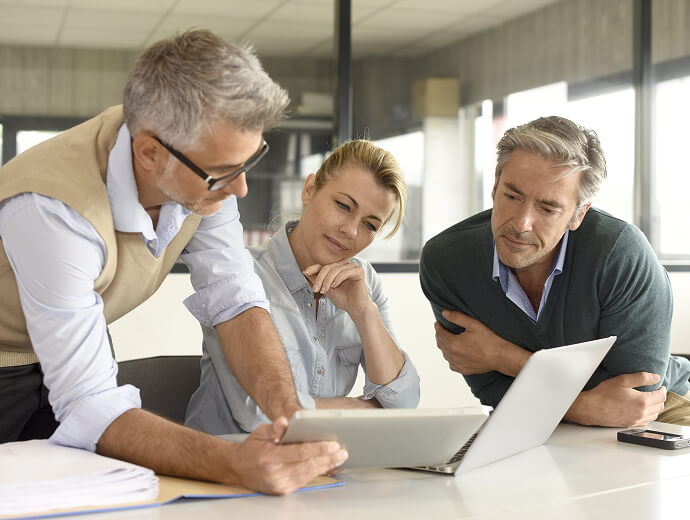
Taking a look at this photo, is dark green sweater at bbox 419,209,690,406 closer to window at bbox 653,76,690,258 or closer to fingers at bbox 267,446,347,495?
fingers at bbox 267,446,347,495

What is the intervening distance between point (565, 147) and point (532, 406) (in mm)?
786

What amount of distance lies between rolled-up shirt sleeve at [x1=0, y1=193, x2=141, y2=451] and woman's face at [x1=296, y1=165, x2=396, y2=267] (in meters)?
0.76

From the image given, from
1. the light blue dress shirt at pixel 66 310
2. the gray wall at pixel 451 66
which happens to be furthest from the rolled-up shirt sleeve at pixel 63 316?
the gray wall at pixel 451 66

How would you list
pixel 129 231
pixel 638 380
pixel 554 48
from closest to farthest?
pixel 129 231
pixel 638 380
pixel 554 48

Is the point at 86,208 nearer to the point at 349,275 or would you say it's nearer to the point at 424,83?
the point at 349,275

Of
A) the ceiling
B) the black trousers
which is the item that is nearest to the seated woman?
the black trousers

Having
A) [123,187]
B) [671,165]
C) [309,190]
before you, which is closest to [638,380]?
[309,190]

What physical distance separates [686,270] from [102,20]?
139 inches

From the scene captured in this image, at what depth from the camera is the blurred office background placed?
3.99 meters

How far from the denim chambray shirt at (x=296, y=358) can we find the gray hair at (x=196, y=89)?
2.06ft

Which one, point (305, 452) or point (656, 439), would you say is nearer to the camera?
point (305, 452)

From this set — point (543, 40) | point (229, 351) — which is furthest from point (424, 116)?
point (229, 351)

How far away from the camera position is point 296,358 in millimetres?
1882

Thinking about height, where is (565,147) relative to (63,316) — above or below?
above
